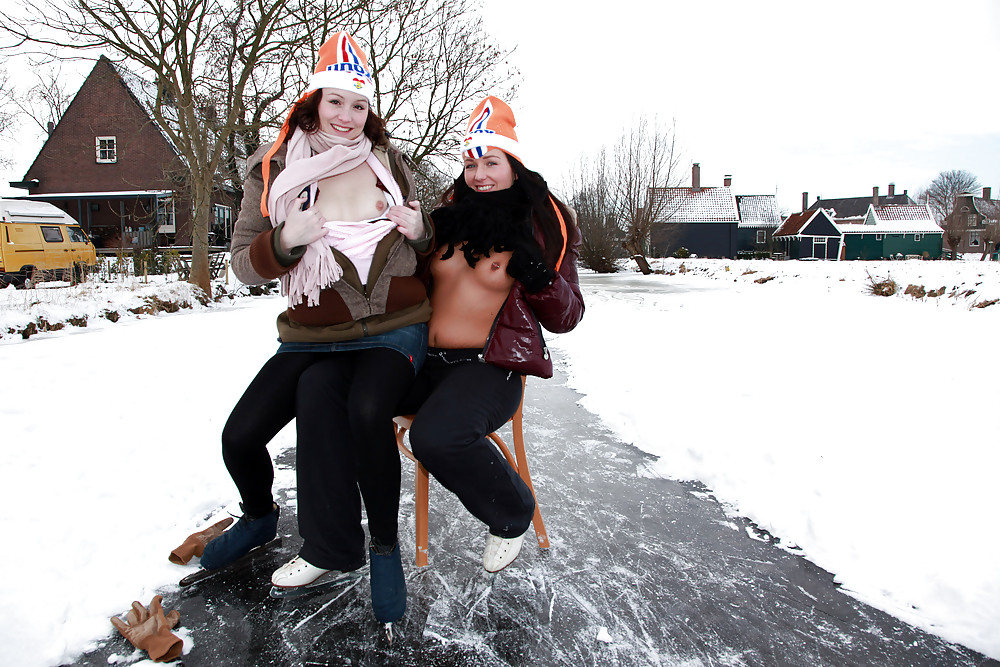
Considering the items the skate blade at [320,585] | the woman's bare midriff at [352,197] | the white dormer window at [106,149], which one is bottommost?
the skate blade at [320,585]

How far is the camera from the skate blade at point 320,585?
1949mm

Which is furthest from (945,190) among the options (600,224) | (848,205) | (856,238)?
(600,224)

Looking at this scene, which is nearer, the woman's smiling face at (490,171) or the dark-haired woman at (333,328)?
the dark-haired woman at (333,328)

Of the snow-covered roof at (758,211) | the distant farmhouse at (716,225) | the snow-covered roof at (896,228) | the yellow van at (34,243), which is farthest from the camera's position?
the snow-covered roof at (758,211)

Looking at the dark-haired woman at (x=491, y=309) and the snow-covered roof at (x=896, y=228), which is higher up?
the snow-covered roof at (x=896, y=228)

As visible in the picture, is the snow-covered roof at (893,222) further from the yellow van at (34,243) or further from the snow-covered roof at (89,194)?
the yellow van at (34,243)

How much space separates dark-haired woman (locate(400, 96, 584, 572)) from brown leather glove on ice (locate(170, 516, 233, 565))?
2.89 feet

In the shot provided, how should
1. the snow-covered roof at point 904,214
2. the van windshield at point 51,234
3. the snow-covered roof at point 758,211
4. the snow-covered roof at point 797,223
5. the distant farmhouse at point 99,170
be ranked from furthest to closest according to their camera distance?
the snow-covered roof at point 904,214, the snow-covered roof at point 758,211, the snow-covered roof at point 797,223, the distant farmhouse at point 99,170, the van windshield at point 51,234

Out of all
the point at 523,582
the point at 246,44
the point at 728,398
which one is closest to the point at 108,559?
the point at 523,582

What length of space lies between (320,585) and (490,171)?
1.61m

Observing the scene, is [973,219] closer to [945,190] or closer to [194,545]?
[945,190]

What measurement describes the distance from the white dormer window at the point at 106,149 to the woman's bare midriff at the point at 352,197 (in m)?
26.7

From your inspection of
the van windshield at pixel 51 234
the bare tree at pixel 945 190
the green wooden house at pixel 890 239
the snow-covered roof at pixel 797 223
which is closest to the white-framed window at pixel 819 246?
the snow-covered roof at pixel 797 223

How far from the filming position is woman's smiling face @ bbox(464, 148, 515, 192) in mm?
2295
